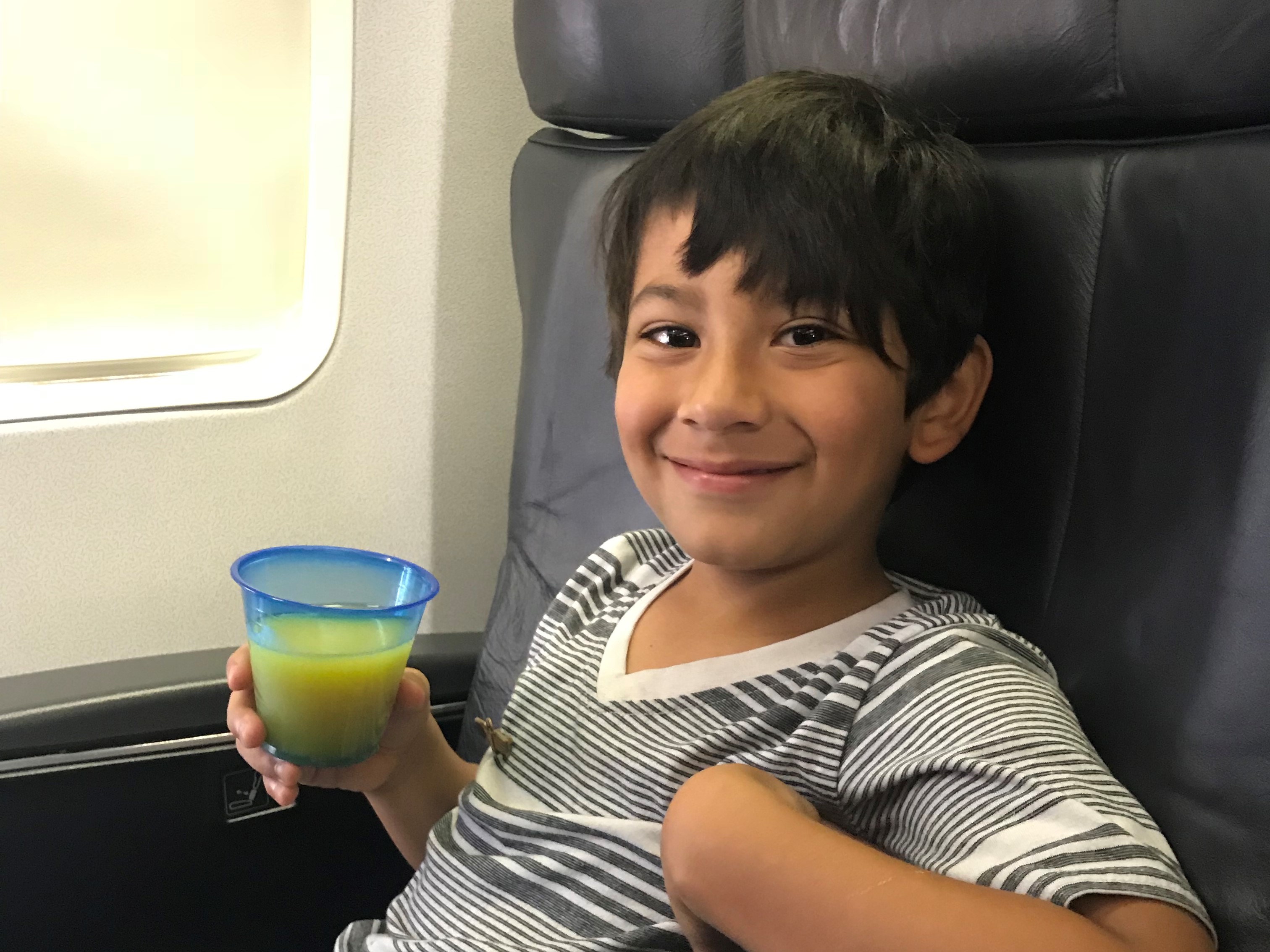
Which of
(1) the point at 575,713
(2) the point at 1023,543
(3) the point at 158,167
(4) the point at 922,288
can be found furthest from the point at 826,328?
(3) the point at 158,167

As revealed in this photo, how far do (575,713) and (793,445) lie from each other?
32 centimetres

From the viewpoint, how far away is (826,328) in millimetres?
891

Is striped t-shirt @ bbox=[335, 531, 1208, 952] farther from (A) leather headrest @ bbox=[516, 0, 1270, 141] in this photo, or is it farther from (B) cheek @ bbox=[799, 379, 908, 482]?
(A) leather headrest @ bbox=[516, 0, 1270, 141]

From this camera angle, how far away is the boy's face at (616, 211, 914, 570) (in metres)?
0.88

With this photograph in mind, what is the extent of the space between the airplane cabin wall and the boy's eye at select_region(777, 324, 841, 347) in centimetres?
82

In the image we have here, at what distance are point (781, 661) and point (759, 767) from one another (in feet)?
0.31

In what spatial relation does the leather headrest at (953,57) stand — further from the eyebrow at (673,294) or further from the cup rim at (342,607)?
the cup rim at (342,607)

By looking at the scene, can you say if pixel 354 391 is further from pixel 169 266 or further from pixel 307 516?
pixel 169 266

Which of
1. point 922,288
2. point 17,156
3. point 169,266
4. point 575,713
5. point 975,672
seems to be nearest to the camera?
point 975,672

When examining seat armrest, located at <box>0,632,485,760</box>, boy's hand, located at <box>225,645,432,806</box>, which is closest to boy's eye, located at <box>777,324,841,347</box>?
boy's hand, located at <box>225,645,432,806</box>

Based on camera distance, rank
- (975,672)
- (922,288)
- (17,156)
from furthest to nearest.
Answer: (17,156)
(922,288)
(975,672)

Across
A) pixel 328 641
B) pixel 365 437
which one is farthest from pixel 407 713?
pixel 365 437

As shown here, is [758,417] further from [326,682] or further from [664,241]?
[326,682]

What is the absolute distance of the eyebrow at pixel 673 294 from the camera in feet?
3.02
